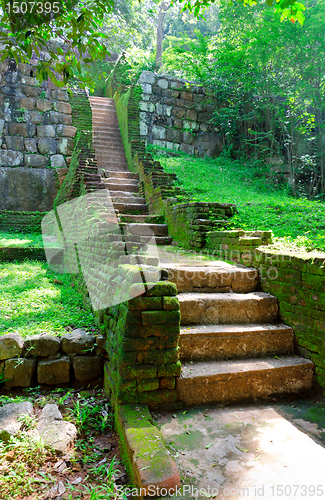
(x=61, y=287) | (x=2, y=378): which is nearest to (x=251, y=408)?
(x=2, y=378)

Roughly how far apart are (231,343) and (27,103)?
1033 cm

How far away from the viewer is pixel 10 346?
2.77 metres

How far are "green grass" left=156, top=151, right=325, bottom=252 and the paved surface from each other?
6.10 feet

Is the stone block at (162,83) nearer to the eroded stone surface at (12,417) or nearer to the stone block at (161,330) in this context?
the stone block at (161,330)

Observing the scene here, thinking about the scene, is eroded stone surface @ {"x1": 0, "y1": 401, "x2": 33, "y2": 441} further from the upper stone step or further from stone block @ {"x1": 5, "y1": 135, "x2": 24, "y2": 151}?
stone block @ {"x1": 5, "y1": 135, "x2": 24, "y2": 151}

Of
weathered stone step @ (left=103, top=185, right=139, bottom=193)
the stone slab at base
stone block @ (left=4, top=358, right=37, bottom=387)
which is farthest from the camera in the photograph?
weathered stone step @ (left=103, top=185, right=139, bottom=193)

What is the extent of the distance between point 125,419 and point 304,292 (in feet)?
6.37

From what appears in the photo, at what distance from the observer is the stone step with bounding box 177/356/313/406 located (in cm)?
244

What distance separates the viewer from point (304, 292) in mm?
2904

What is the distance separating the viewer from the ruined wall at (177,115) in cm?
1077

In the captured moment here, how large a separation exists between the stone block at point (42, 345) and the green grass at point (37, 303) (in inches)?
7.6

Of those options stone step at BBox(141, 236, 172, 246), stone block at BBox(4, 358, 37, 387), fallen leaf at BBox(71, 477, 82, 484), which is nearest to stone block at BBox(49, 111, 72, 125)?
stone step at BBox(141, 236, 172, 246)

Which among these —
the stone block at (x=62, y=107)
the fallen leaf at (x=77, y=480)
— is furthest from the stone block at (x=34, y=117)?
the fallen leaf at (x=77, y=480)

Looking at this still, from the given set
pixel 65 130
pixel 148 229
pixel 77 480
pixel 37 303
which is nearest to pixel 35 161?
pixel 65 130
